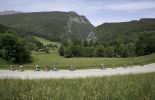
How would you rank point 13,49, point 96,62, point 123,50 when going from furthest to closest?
point 123,50 → point 96,62 → point 13,49

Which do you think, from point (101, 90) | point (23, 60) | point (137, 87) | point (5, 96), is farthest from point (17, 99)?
point (23, 60)

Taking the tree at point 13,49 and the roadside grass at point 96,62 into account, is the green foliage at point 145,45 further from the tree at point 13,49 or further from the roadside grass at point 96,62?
the tree at point 13,49

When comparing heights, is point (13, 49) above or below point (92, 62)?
above

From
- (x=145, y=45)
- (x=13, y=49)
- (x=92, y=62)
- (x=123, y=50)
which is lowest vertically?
(x=123, y=50)

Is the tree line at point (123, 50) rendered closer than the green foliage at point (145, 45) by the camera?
No

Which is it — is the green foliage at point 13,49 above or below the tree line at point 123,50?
above

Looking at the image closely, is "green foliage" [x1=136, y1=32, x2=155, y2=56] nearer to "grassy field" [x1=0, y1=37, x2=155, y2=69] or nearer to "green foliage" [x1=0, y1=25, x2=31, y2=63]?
"grassy field" [x1=0, y1=37, x2=155, y2=69]

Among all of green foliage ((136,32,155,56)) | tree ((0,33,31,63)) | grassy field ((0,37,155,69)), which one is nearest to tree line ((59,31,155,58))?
green foliage ((136,32,155,56))

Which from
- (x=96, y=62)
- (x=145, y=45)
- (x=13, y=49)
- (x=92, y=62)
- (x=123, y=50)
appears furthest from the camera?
(x=123, y=50)

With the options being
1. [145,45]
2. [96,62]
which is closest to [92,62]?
[96,62]

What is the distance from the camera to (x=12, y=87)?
601 cm

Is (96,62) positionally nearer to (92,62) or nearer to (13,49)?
(92,62)

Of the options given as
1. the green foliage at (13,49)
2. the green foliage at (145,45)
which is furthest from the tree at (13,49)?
the green foliage at (145,45)

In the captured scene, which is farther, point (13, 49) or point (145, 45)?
point (145, 45)
